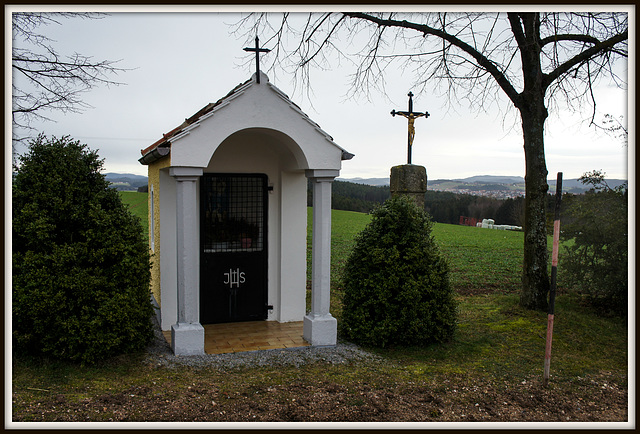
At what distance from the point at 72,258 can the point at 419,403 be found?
466cm

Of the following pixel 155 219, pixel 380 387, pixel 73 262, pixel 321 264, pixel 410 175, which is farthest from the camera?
pixel 410 175

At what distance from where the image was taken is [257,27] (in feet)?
29.9

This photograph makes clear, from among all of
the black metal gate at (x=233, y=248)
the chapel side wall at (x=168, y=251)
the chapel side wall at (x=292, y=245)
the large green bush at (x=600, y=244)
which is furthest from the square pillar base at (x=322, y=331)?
the large green bush at (x=600, y=244)

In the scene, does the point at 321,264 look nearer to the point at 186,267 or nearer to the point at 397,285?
the point at 397,285

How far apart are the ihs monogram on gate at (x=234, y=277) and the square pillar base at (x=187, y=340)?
1.67 m

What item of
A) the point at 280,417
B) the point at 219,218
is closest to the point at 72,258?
the point at 219,218

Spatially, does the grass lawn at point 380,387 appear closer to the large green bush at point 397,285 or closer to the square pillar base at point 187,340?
the large green bush at point 397,285

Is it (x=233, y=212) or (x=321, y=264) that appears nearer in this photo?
(x=321, y=264)

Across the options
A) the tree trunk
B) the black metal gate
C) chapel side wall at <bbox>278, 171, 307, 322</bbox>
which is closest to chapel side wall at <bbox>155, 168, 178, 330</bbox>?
the black metal gate

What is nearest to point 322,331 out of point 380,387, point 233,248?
point 380,387

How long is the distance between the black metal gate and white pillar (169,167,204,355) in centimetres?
137

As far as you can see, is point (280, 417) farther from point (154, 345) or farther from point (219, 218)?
point (219, 218)

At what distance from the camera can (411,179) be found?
10.7 m

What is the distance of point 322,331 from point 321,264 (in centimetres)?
105
